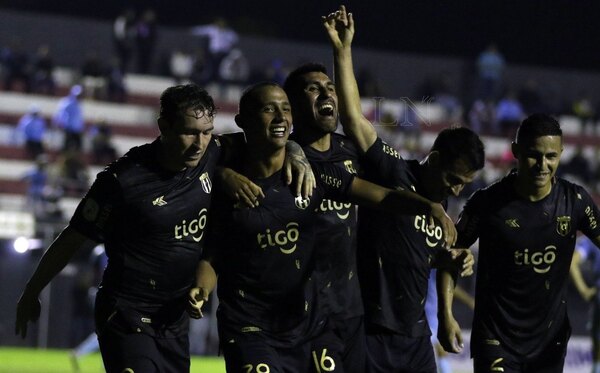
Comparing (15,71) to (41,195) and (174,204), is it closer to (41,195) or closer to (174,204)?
(41,195)

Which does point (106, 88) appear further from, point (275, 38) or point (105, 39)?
point (275, 38)

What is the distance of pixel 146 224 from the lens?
6.97 meters

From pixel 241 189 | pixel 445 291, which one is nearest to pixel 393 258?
pixel 445 291

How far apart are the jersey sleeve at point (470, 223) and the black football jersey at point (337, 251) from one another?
709mm

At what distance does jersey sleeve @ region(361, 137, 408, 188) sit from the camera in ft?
25.3

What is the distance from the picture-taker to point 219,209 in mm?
7121

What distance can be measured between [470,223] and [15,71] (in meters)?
24.0

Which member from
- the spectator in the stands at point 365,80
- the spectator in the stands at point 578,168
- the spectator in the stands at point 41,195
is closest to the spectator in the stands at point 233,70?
the spectator in the stands at point 365,80

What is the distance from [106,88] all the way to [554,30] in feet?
52.8

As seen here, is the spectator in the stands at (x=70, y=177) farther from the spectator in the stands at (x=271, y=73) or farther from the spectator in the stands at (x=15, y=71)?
the spectator in the stands at (x=271, y=73)

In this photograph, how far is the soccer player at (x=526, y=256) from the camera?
7.69 meters

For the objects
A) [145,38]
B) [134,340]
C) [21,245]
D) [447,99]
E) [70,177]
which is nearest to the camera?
[134,340]

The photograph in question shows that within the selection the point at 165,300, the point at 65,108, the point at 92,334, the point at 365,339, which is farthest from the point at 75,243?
the point at 65,108

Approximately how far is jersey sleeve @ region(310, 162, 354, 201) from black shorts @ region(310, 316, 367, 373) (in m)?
0.80
